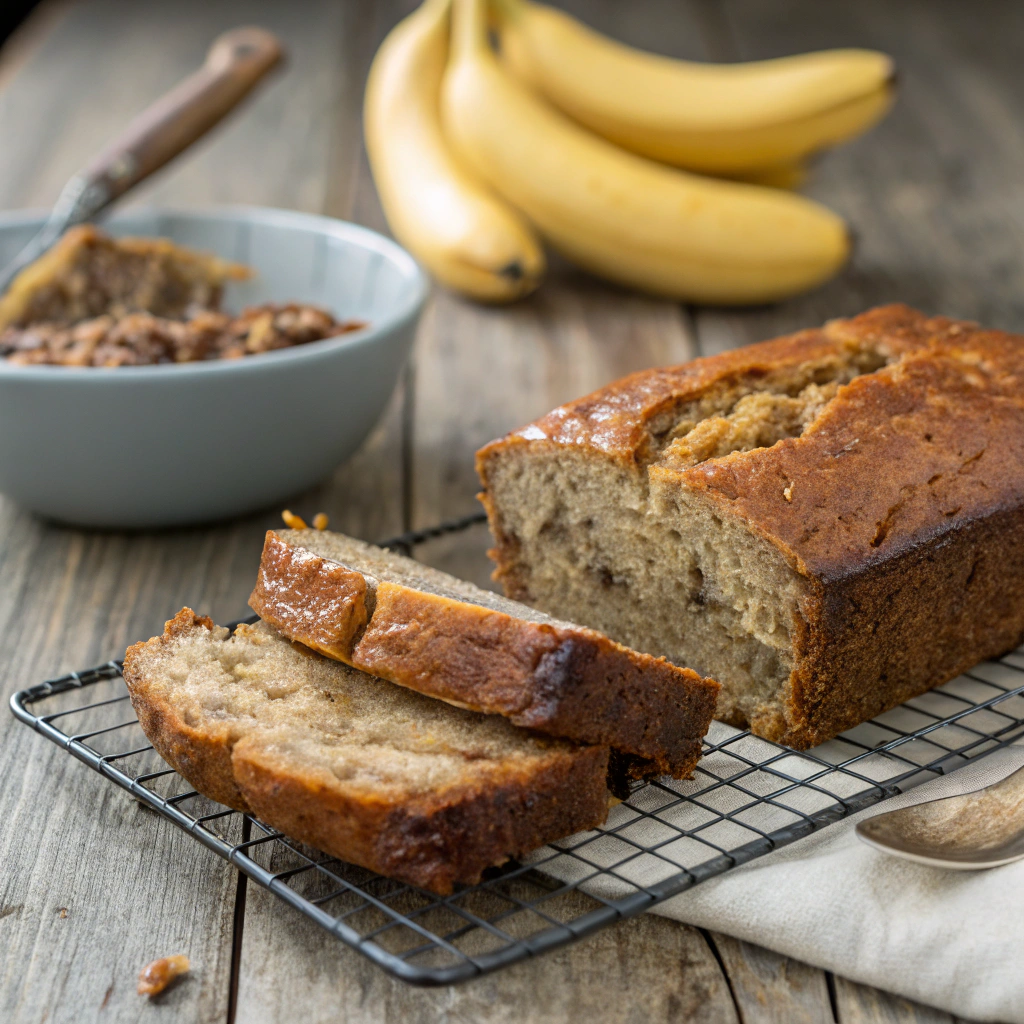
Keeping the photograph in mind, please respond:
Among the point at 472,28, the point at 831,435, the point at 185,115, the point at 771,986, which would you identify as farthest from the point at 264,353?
the point at 472,28

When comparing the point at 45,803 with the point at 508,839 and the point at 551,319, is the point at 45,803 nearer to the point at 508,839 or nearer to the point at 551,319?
the point at 508,839

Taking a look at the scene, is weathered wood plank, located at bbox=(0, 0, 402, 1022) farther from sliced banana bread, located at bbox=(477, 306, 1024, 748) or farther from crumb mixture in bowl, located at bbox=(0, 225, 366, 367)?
sliced banana bread, located at bbox=(477, 306, 1024, 748)

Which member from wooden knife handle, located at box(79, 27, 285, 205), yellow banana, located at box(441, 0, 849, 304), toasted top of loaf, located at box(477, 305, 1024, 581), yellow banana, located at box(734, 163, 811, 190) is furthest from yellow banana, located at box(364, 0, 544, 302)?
toasted top of loaf, located at box(477, 305, 1024, 581)

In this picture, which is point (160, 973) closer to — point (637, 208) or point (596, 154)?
point (637, 208)

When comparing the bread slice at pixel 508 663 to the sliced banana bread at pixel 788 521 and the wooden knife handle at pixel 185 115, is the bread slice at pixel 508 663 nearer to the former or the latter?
the sliced banana bread at pixel 788 521

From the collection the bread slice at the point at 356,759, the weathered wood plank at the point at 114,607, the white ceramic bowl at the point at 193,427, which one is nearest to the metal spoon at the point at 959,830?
the bread slice at the point at 356,759
